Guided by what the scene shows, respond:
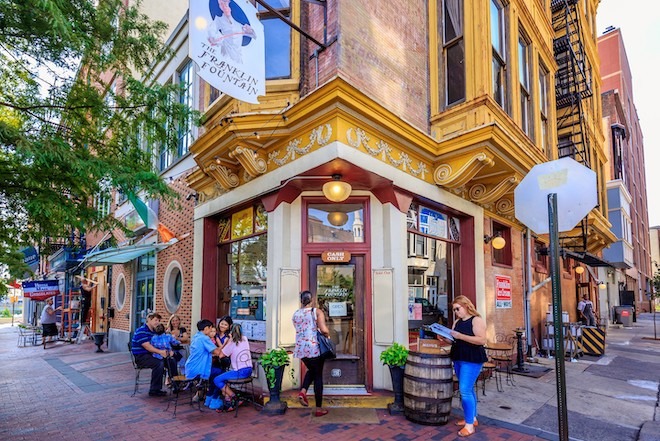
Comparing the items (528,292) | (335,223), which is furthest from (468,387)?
(528,292)

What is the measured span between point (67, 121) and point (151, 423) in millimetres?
4332

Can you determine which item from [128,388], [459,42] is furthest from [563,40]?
[128,388]

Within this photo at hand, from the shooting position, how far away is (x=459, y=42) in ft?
27.4

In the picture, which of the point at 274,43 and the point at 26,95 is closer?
the point at 26,95

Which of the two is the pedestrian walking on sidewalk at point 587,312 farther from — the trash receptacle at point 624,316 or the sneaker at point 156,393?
the sneaker at point 156,393

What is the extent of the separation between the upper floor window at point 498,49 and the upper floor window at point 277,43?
171 inches

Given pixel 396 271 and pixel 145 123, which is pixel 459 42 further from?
pixel 145 123

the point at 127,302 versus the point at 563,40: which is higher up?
the point at 563,40

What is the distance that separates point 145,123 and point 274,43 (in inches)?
105

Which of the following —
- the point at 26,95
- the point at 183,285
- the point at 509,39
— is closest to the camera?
the point at 26,95

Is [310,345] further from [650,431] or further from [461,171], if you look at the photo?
[650,431]

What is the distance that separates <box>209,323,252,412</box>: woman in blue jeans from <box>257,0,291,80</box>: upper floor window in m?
4.36

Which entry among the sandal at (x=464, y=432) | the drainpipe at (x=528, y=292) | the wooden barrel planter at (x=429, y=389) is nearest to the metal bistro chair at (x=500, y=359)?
the drainpipe at (x=528, y=292)

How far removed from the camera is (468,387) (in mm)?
5301
